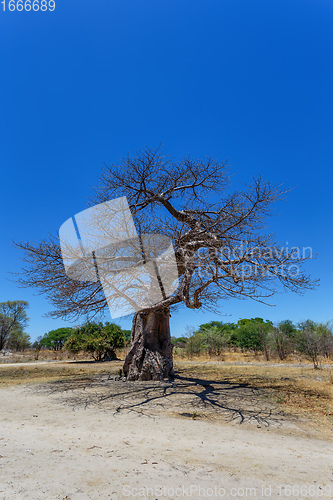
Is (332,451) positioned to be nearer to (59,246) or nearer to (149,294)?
(149,294)

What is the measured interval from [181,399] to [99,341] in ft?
51.6

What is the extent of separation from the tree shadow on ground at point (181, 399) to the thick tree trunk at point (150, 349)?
0.56 m

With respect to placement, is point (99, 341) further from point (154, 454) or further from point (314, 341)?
point (154, 454)

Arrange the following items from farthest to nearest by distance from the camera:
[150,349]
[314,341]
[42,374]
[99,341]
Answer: [99,341] → [314,341] → [42,374] → [150,349]

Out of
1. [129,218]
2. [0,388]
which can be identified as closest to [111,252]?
[129,218]

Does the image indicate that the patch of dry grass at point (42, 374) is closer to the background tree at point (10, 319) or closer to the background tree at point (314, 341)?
the background tree at point (314, 341)

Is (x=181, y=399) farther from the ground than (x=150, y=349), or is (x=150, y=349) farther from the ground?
(x=150, y=349)

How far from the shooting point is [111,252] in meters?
8.98

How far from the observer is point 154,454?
3479mm

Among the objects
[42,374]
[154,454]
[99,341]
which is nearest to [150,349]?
[42,374]

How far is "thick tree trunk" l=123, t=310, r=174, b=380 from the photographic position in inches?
384

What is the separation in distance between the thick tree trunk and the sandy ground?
3355 mm

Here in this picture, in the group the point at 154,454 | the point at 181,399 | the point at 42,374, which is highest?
the point at 154,454
